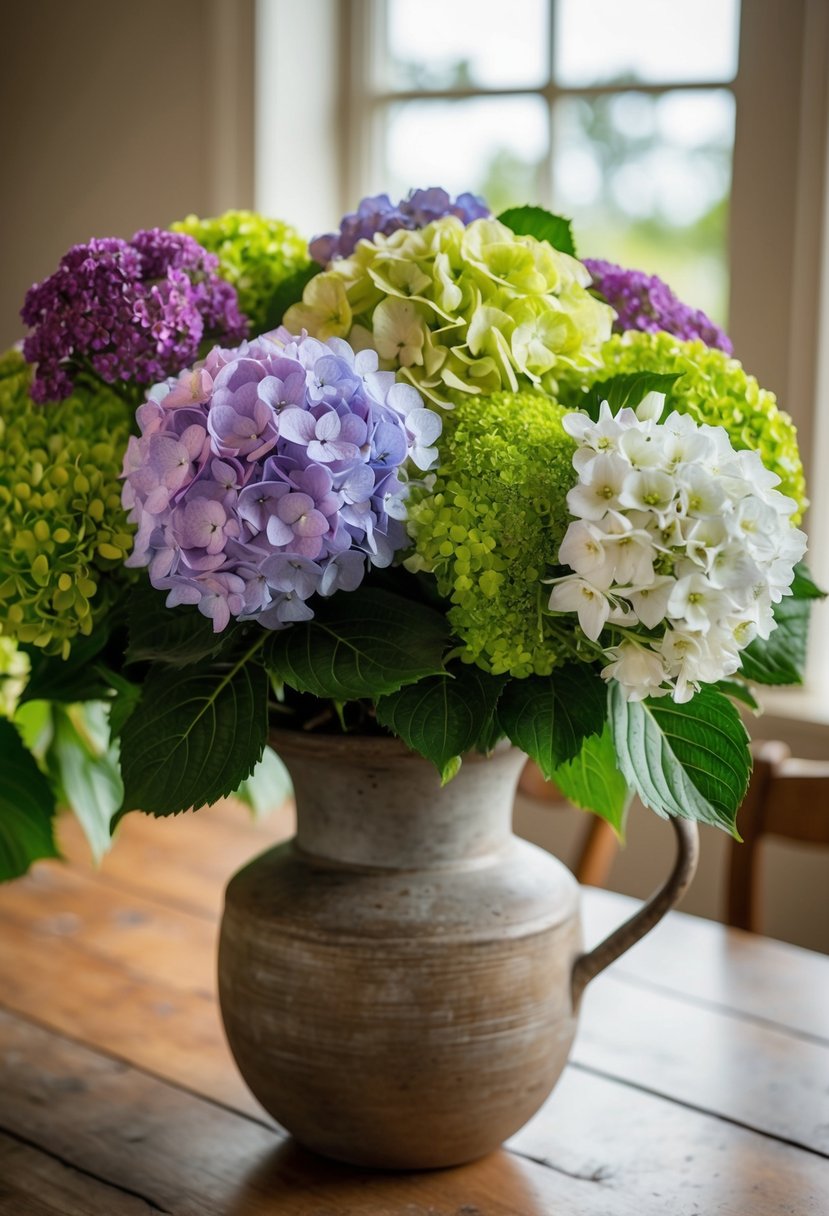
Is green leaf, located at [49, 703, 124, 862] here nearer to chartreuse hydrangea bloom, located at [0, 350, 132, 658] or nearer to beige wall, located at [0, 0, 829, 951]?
chartreuse hydrangea bloom, located at [0, 350, 132, 658]

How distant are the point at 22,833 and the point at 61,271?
1.14ft

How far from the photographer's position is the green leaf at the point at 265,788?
96 centimetres

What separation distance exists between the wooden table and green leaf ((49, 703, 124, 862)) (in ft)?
0.53

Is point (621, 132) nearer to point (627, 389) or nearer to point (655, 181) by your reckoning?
point (655, 181)

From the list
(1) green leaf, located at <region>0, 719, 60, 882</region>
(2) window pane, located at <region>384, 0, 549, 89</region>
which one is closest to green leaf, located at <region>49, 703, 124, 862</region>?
(1) green leaf, located at <region>0, 719, 60, 882</region>

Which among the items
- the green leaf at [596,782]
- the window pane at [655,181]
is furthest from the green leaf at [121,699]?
the window pane at [655,181]

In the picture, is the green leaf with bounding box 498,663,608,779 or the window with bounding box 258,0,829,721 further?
the window with bounding box 258,0,829,721

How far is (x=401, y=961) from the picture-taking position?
0.67 metres

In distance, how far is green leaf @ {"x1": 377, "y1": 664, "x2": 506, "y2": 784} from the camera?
592mm

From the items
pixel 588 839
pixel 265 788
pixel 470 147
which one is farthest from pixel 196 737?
pixel 470 147

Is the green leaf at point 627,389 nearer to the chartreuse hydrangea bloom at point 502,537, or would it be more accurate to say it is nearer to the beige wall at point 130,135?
the chartreuse hydrangea bloom at point 502,537

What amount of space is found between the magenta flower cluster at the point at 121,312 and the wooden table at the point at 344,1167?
0.45 metres

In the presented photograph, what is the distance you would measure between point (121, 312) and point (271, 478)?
17cm

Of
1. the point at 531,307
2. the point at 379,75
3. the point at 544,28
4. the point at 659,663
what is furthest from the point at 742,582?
the point at 379,75
